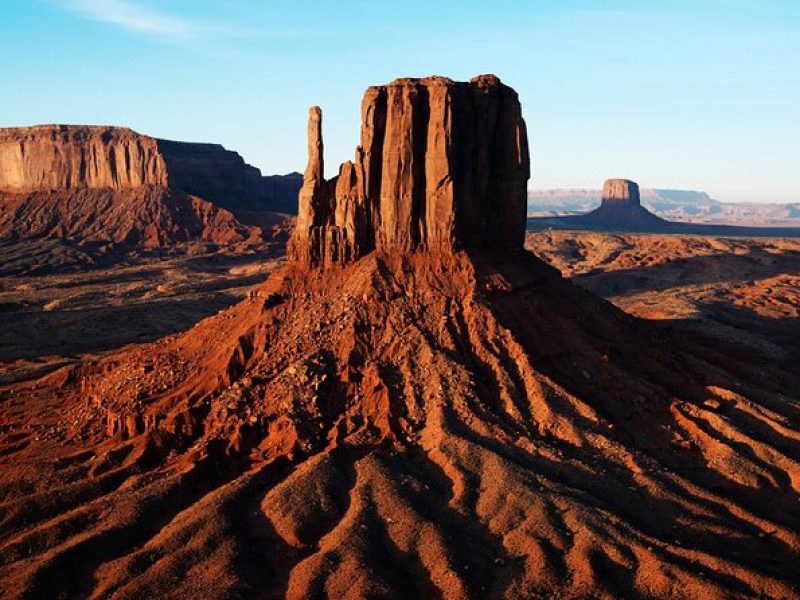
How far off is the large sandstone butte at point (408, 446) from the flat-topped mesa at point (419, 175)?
0.24m

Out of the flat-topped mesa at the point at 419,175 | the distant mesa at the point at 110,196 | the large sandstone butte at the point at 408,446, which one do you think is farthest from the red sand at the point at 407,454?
the distant mesa at the point at 110,196

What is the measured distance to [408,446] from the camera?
1490 inches

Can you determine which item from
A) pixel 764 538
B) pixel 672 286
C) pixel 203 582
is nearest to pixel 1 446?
pixel 203 582

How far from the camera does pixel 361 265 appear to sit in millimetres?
45906

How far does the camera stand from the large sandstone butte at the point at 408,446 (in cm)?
2903

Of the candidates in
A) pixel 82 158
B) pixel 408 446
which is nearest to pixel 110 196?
pixel 82 158

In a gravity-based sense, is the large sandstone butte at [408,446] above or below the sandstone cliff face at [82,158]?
below

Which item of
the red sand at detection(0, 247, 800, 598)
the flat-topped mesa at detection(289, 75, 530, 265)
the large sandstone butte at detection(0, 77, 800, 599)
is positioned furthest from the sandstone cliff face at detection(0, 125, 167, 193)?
the flat-topped mesa at detection(289, 75, 530, 265)

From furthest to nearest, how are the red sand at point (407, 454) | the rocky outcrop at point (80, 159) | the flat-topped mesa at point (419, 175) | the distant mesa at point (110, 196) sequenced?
the rocky outcrop at point (80, 159), the distant mesa at point (110, 196), the flat-topped mesa at point (419, 175), the red sand at point (407, 454)

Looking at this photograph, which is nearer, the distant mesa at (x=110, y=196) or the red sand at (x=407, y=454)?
the red sand at (x=407, y=454)

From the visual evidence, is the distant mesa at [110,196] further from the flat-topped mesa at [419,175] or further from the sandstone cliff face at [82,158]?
the flat-topped mesa at [419,175]

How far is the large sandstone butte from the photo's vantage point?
2903cm

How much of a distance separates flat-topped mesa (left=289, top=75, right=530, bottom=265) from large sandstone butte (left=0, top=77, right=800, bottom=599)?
0.24 m

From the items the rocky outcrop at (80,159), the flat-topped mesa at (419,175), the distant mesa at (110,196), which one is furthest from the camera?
the rocky outcrop at (80,159)
